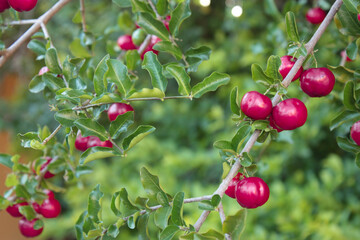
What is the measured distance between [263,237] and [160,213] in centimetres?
115

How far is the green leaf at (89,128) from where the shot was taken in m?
0.71

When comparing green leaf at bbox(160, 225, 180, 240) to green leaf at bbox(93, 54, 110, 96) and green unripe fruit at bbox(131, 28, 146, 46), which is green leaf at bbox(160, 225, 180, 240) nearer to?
green leaf at bbox(93, 54, 110, 96)

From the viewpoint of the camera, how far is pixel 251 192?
66 cm

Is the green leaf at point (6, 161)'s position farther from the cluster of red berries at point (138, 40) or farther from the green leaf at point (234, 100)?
the green leaf at point (234, 100)

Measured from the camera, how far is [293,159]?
7.13ft

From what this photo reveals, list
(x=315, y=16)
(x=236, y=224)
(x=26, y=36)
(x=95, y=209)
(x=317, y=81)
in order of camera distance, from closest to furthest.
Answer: (x=236, y=224) → (x=317, y=81) → (x=95, y=209) → (x=26, y=36) → (x=315, y=16)

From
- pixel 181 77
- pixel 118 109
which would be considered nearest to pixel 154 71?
pixel 181 77

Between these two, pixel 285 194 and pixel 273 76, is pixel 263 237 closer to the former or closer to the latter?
pixel 285 194

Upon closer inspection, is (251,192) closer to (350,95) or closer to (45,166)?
(350,95)

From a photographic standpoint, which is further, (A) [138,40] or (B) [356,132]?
(A) [138,40]

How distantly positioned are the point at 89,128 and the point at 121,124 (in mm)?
65

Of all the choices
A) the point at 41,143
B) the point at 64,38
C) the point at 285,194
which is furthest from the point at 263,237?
the point at 64,38

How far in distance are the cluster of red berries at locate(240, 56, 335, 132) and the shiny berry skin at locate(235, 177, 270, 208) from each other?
0.11m

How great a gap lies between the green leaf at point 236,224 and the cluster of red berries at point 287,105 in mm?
167
